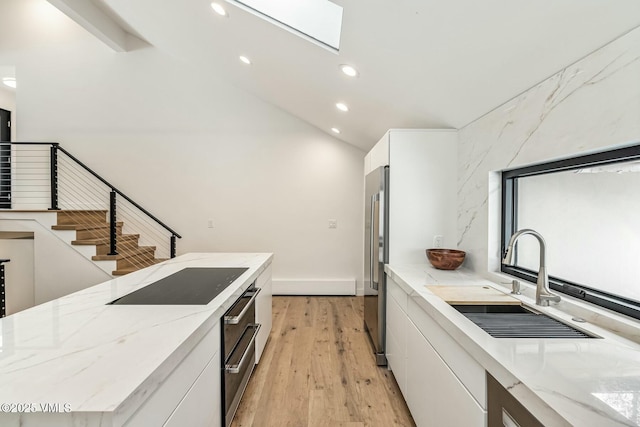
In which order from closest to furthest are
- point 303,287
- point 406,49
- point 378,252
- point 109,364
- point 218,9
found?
point 109,364, point 406,49, point 218,9, point 378,252, point 303,287

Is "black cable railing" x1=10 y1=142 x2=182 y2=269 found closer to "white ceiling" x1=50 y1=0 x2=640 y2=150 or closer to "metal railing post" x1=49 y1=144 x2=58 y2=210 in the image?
"metal railing post" x1=49 y1=144 x2=58 y2=210

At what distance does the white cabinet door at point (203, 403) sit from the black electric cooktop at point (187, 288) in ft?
1.00

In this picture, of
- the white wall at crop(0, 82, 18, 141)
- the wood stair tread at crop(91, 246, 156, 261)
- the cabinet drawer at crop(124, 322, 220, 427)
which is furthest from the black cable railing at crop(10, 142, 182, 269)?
the cabinet drawer at crop(124, 322, 220, 427)

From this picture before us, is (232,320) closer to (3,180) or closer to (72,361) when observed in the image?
(72,361)

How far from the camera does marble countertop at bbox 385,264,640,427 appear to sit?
0.68m

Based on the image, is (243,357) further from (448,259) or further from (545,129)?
(545,129)

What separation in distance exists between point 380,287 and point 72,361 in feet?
6.79

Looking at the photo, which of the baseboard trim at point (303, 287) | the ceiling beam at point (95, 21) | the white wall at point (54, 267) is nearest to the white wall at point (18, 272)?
the white wall at point (54, 267)

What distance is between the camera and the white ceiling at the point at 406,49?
4.00 feet

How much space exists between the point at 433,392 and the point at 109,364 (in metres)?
1.29

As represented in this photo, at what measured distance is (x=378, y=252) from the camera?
2594 millimetres

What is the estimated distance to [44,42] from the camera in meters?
4.67

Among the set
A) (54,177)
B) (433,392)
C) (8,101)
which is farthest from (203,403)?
(8,101)

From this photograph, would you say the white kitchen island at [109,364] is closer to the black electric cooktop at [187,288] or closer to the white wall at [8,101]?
the black electric cooktop at [187,288]
